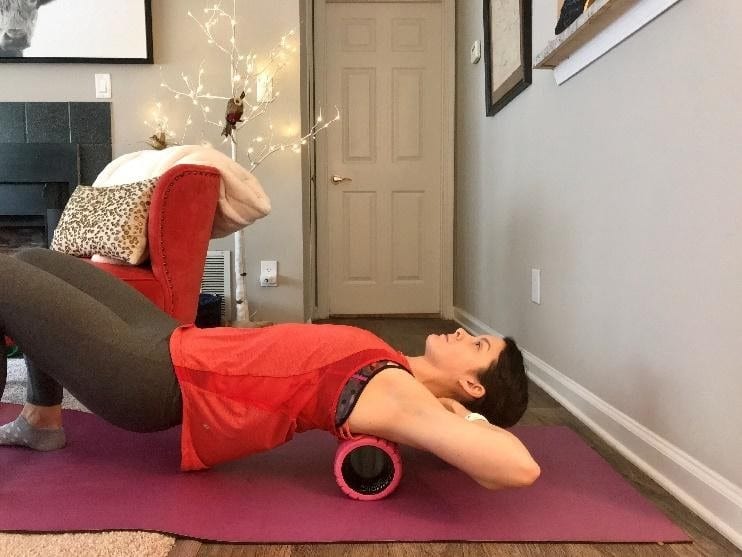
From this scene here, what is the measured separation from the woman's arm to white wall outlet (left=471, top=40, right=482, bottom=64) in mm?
2694

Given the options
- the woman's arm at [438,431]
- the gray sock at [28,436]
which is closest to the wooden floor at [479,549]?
the woman's arm at [438,431]

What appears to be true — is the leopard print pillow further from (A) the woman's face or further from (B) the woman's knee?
(A) the woman's face

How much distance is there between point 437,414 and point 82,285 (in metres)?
0.89

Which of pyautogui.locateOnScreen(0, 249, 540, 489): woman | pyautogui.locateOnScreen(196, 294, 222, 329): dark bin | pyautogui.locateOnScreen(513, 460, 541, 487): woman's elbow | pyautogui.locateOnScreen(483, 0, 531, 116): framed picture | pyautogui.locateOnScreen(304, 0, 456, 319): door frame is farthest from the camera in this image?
pyautogui.locateOnScreen(304, 0, 456, 319): door frame

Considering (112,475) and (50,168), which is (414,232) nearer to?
(50,168)

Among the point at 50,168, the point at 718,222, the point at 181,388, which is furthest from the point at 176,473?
the point at 50,168

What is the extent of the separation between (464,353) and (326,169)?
3107 mm

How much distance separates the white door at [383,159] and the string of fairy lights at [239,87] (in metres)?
0.87

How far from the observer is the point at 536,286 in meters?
2.42

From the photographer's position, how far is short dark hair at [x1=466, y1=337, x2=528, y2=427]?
1345mm

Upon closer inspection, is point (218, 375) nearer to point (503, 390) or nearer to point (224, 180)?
point (503, 390)

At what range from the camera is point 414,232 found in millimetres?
4375

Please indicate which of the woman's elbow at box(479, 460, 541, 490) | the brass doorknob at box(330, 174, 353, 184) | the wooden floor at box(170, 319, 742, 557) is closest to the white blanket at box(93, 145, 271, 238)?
the wooden floor at box(170, 319, 742, 557)

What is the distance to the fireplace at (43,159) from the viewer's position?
10.8ft
